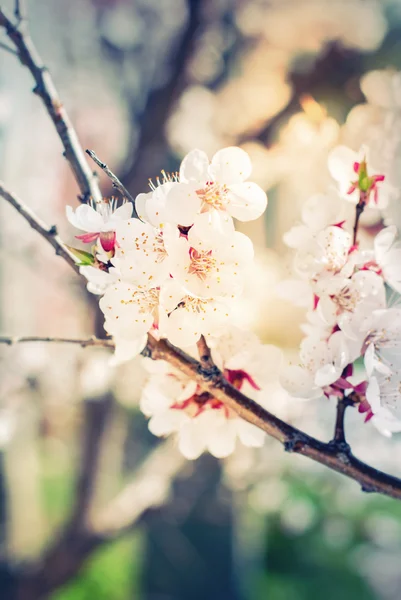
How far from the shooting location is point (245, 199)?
54cm

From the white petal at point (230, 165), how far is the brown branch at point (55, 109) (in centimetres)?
16

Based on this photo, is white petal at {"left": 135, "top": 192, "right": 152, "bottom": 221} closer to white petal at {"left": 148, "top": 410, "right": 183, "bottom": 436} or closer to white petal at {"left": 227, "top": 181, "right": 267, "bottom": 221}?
white petal at {"left": 227, "top": 181, "right": 267, "bottom": 221}

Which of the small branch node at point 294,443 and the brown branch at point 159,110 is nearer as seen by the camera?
the small branch node at point 294,443

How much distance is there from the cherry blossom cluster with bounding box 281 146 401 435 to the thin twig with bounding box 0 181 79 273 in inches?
10.0

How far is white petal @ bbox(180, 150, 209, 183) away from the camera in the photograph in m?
0.52


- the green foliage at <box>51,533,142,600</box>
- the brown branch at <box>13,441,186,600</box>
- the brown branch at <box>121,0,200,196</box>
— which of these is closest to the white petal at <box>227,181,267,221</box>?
the brown branch at <box>121,0,200,196</box>

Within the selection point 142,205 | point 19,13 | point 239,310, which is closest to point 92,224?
point 142,205

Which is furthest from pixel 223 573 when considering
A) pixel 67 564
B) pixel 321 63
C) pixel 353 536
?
pixel 321 63

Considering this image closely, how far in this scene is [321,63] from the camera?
209 cm

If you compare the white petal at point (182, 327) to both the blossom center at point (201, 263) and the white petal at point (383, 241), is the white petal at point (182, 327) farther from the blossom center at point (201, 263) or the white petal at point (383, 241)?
the white petal at point (383, 241)

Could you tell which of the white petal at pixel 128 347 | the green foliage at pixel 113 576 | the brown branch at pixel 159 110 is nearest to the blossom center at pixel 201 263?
the white petal at pixel 128 347

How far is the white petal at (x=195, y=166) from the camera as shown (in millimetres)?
520

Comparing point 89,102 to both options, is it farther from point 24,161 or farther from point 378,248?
point 378,248

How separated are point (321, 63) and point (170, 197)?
1.89 m
